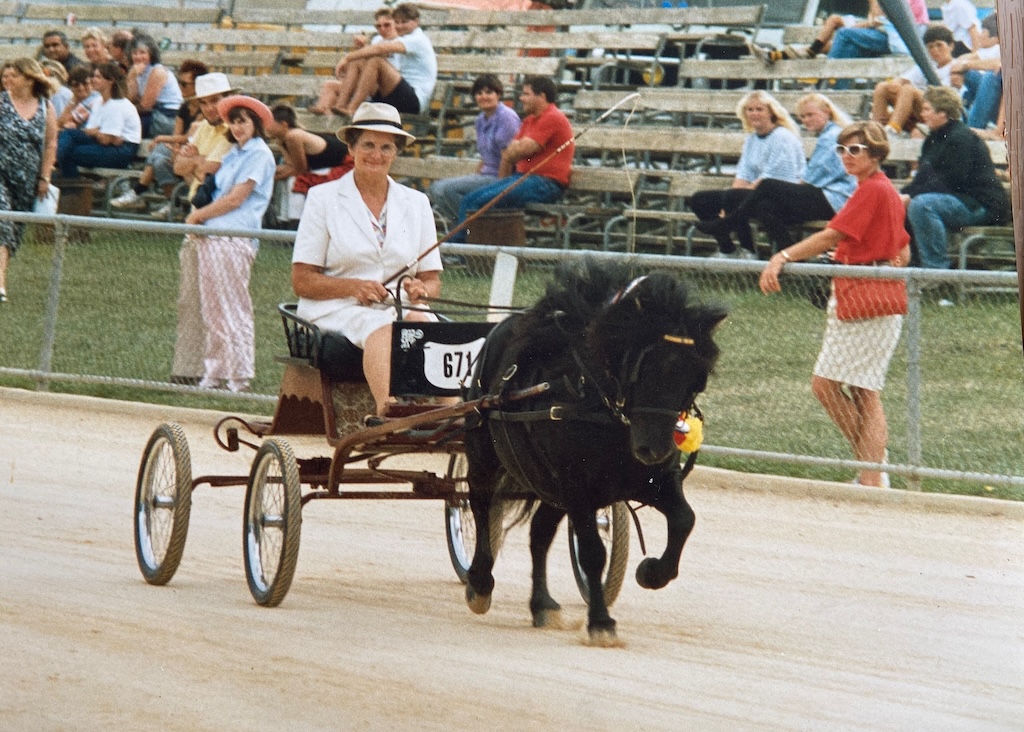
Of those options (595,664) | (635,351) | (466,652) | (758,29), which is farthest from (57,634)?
(758,29)

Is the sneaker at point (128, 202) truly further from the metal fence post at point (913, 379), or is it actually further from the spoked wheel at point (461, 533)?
the spoked wheel at point (461, 533)

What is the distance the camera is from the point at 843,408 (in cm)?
885

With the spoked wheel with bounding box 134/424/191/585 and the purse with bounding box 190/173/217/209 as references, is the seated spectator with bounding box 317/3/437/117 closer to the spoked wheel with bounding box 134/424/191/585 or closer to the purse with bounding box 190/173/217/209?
the purse with bounding box 190/173/217/209

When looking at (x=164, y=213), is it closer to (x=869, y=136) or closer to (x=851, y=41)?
(x=851, y=41)

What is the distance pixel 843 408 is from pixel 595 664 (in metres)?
4.10

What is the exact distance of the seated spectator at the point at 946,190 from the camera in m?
11.4

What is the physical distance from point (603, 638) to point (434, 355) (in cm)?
134

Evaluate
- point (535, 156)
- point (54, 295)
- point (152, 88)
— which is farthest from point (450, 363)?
point (152, 88)

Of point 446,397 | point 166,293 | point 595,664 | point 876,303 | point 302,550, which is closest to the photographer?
point 595,664

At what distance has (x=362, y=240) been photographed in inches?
261

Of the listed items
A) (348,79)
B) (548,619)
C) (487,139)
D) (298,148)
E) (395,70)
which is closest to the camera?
(548,619)

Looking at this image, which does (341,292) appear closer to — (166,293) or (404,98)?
(166,293)

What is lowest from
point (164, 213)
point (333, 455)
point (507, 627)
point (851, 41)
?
point (507, 627)

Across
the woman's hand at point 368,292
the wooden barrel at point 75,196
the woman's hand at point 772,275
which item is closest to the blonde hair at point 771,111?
the woman's hand at point 772,275
